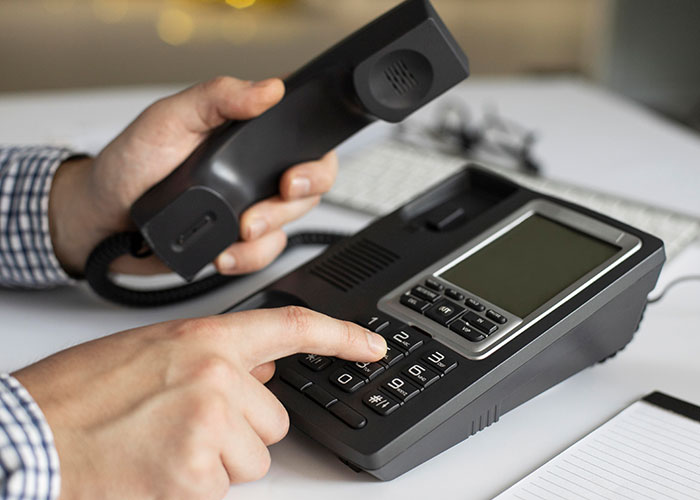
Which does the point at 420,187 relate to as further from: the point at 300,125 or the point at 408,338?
the point at 408,338

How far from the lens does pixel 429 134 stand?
1044mm

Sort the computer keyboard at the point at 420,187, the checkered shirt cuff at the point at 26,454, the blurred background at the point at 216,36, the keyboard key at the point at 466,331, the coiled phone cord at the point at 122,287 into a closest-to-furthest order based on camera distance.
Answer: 1. the checkered shirt cuff at the point at 26,454
2. the keyboard key at the point at 466,331
3. the coiled phone cord at the point at 122,287
4. the computer keyboard at the point at 420,187
5. the blurred background at the point at 216,36

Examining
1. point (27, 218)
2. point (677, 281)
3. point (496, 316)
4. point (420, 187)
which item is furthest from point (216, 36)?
point (496, 316)

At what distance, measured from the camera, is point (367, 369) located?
0.48 meters

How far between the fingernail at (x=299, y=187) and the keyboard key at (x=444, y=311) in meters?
0.21

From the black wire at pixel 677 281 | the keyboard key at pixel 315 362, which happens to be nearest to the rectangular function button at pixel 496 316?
the keyboard key at pixel 315 362

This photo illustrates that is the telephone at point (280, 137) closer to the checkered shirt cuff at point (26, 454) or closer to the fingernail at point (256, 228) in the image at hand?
the fingernail at point (256, 228)

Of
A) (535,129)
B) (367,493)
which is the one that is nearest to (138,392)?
(367,493)

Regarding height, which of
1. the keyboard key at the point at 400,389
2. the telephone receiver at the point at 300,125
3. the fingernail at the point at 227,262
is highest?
the telephone receiver at the point at 300,125

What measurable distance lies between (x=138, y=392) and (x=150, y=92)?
0.84 meters

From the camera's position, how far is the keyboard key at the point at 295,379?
48 cm

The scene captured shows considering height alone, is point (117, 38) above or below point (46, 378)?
below

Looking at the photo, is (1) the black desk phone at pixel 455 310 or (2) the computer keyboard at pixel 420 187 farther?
(2) the computer keyboard at pixel 420 187

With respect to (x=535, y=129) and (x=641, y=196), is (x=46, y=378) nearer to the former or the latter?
(x=641, y=196)
